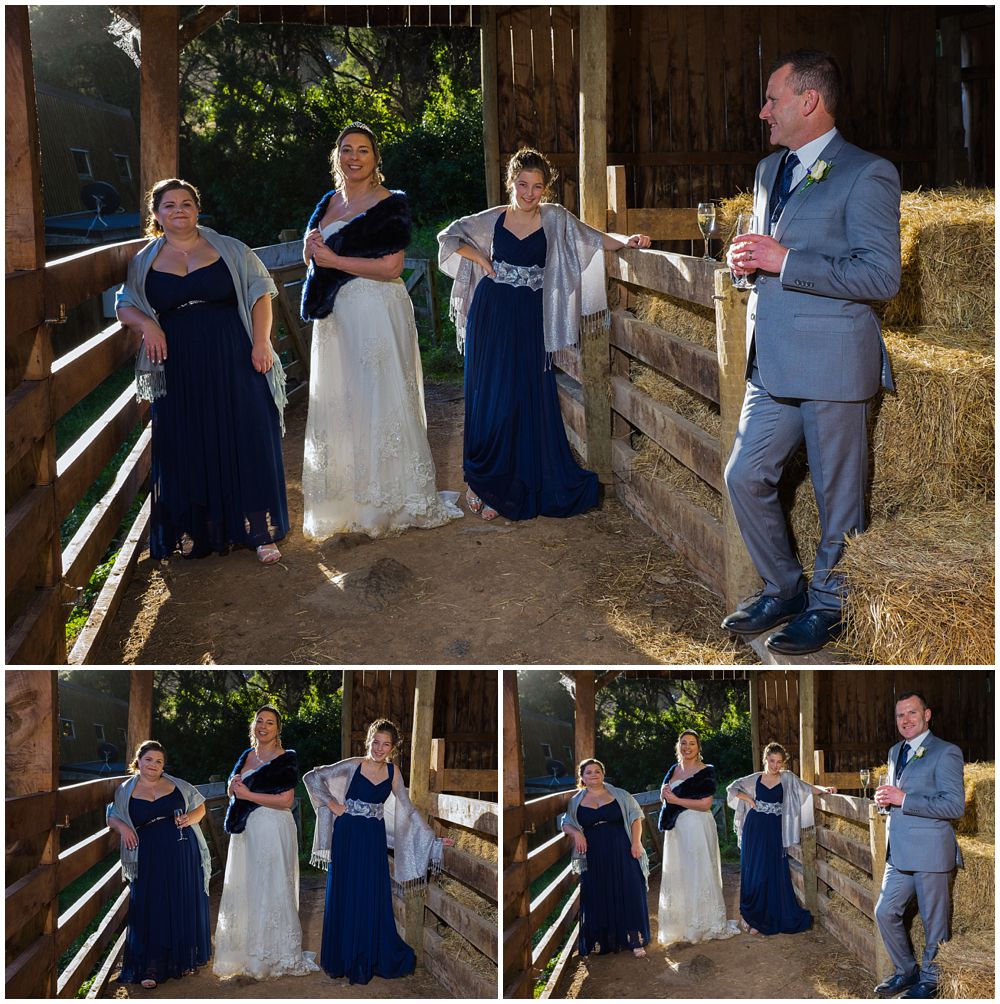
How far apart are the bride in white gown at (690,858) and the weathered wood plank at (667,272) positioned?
62.1 inches

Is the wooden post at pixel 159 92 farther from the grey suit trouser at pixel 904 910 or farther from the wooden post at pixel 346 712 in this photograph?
the grey suit trouser at pixel 904 910

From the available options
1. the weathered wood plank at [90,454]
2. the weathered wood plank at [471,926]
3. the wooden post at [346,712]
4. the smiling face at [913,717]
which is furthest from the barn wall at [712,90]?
the weathered wood plank at [471,926]

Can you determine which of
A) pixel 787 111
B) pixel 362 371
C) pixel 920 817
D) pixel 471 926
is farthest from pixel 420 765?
pixel 787 111

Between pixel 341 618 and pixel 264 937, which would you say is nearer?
pixel 264 937

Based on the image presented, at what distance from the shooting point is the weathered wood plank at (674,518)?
4098mm

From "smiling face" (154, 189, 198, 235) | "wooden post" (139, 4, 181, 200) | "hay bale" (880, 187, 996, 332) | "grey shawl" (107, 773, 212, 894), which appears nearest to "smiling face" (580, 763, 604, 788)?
"grey shawl" (107, 773, 212, 894)

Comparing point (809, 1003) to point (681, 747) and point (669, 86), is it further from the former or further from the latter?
point (669, 86)

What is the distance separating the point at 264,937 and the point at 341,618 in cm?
113

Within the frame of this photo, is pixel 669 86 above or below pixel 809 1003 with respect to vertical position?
above

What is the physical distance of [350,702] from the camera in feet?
11.8

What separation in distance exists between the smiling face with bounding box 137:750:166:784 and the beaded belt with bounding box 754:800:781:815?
192 centimetres

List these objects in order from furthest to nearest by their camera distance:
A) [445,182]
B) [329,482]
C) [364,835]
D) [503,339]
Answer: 1. [445,182]
2. [503,339]
3. [329,482]
4. [364,835]

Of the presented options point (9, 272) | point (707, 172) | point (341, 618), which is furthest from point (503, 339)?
point (707, 172)

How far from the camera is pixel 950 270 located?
413 centimetres
